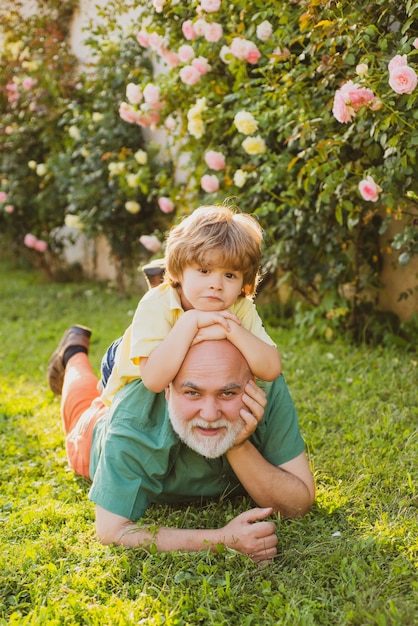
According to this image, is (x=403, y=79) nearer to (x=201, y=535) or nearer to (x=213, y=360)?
(x=213, y=360)

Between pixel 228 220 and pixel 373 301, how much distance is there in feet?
8.88

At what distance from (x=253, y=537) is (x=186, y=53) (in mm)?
3366

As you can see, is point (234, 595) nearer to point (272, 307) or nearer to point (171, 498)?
point (171, 498)

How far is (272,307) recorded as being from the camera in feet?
19.1

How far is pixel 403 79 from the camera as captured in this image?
3137 mm

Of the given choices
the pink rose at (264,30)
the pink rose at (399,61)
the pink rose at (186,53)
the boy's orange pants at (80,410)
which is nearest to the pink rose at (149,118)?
the pink rose at (186,53)

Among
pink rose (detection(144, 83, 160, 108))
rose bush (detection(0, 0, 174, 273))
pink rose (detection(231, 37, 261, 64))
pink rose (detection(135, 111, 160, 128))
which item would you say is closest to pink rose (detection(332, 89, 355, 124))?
pink rose (detection(231, 37, 261, 64))

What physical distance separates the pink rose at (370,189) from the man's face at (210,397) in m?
1.61

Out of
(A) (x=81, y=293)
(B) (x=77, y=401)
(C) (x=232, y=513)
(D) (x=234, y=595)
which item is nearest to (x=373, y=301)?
(B) (x=77, y=401)

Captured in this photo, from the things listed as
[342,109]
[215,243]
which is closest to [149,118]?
[342,109]

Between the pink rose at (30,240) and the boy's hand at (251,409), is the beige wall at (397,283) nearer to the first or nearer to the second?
the boy's hand at (251,409)

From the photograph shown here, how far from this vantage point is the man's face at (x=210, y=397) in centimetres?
245

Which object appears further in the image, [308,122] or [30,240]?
[30,240]

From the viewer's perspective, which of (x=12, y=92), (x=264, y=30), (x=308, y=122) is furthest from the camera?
(x=12, y=92)
